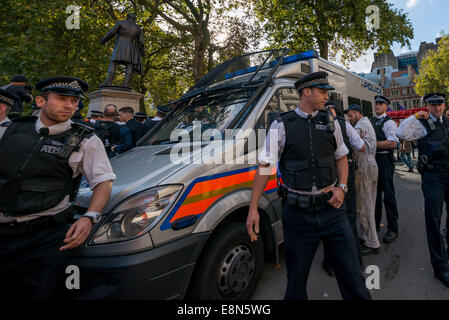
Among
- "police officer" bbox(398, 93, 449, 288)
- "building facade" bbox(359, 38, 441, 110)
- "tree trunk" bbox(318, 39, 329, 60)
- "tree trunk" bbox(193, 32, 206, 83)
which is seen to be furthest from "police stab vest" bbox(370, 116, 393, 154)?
"building facade" bbox(359, 38, 441, 110)

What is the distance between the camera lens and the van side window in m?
2.91

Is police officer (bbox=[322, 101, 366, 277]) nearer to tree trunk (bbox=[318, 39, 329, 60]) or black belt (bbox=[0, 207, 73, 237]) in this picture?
black belt (bbox=[0, 207, 73, 237])

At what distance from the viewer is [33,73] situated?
6.93 m

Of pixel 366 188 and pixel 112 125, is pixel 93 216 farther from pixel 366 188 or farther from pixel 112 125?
pixel 112 125

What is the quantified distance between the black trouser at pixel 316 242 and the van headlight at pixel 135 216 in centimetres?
98

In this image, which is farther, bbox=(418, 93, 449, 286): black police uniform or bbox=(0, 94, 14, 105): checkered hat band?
bbox=(418, 93, 449, 286): black police uniform

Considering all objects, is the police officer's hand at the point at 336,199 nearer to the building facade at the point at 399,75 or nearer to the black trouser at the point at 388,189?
the black trouser at the point at 388,189

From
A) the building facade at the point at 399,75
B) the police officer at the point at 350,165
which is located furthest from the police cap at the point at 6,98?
the building facade at the point at 399,75

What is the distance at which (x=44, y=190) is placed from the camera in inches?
63.4

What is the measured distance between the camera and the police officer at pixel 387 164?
4016 mm

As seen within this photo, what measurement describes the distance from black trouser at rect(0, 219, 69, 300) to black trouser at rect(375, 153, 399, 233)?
425cm
